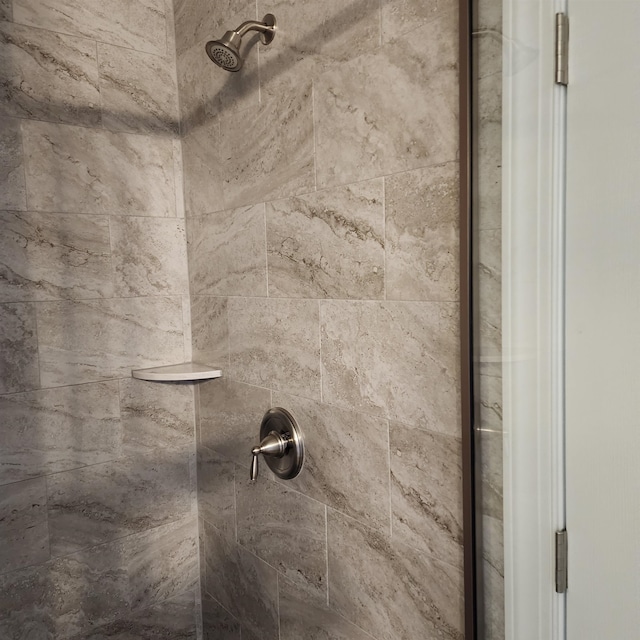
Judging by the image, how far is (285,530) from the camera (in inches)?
51.8

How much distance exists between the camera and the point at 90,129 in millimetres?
1487

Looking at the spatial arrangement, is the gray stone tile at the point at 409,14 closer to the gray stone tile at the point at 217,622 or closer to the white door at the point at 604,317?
the white door at the point at 604,317

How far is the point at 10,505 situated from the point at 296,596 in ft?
2.55

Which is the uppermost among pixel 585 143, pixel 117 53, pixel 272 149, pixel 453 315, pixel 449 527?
pixel 117 53

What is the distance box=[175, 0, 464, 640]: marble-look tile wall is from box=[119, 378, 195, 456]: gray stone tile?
0.35ft

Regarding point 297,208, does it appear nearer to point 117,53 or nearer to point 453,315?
point 453,315

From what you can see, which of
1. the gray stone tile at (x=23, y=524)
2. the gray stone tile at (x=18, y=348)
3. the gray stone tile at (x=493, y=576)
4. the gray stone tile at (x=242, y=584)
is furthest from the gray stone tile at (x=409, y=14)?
the gray stone tile at (x=23, y=524)

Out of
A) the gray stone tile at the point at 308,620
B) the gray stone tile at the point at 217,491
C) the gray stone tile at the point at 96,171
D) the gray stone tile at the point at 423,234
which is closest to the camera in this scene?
the gray stone tile at the point at 423,234

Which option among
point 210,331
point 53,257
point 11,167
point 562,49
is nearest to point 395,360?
point 562,49

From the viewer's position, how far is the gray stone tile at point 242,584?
1.40 m

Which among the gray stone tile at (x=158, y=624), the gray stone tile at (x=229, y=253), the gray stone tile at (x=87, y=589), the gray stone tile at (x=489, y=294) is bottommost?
the gray stone tile at (x=158, y=624)

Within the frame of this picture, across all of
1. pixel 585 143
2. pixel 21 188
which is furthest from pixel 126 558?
pixel 585 143

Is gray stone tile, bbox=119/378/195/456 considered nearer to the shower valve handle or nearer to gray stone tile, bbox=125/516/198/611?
gray stone tile, bbox=125/516/198/611

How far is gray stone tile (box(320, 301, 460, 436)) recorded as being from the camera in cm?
89
